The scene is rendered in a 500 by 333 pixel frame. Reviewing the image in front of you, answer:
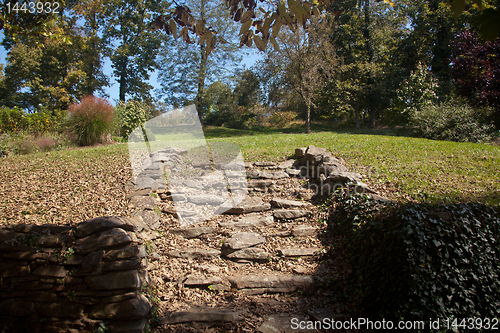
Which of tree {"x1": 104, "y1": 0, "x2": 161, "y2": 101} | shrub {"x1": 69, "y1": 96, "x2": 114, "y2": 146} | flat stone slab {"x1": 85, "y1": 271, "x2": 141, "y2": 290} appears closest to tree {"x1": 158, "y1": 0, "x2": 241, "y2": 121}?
tree {"x1": 104, "y1": 0, "x2": 161, "y2": 101}

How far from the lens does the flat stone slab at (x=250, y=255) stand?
3857 millimetres

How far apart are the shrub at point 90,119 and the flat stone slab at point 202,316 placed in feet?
27.2

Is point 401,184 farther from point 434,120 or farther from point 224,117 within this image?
point 224,117

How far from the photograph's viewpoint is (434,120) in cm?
1038

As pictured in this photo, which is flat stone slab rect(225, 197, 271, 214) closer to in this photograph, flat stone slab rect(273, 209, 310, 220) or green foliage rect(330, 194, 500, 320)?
flat stone slab rect(273, 209, 310, 220)

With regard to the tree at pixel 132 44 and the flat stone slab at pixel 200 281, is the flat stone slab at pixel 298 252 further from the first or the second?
the tree at pixel 132 44

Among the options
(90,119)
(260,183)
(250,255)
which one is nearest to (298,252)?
(250,255)

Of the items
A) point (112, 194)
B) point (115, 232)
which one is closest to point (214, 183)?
point (112, 194)

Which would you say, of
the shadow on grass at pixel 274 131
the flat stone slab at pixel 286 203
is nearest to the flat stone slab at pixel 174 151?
the flat stone slab at pixel 286 203

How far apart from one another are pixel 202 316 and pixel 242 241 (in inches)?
50.1

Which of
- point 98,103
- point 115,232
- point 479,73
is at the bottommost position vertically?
point 115,232

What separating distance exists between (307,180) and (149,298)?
381cm

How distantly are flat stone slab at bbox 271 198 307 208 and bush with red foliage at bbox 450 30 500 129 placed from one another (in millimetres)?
9750

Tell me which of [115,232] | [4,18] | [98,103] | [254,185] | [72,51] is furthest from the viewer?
[72,51]
